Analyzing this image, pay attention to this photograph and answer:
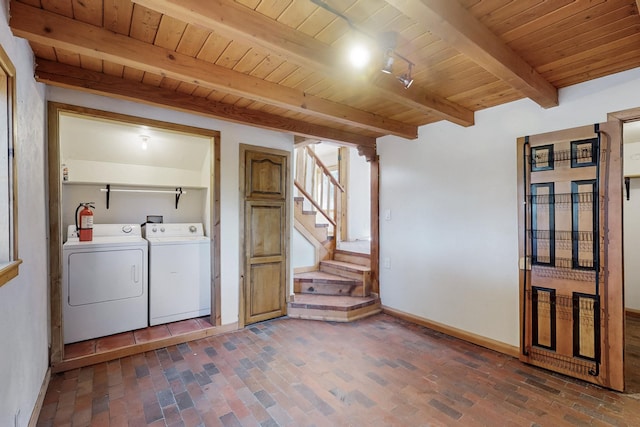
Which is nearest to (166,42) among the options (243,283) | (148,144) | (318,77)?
(318,77)

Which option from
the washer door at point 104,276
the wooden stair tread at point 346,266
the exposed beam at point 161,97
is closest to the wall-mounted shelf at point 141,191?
the washer door at point 104,276

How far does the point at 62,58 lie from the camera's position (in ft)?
6.83

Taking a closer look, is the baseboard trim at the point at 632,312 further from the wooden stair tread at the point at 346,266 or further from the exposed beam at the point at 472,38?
the exposed beam at the point at 472,38

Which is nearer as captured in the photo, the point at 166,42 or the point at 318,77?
the point at 166,42

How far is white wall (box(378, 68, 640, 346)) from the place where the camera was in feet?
8.56

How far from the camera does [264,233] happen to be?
3672 millimetres

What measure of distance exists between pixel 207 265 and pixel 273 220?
3.09ft

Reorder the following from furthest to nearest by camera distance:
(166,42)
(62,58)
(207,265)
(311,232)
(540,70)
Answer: (311,232) → (207,265) → (540,70) → (62,58) → (166,42)

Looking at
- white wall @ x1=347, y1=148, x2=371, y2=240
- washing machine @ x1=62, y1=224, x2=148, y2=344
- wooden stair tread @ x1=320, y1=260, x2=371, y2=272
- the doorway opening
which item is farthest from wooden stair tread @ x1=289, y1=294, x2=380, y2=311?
the doorway opening

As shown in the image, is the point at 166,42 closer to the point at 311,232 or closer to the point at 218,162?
the point at 218,162

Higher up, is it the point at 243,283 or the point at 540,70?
the point at 540,70

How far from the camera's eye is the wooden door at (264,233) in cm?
351

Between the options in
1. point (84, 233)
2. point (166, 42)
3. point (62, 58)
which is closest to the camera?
point (166, 42)

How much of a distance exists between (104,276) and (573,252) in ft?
14.0
